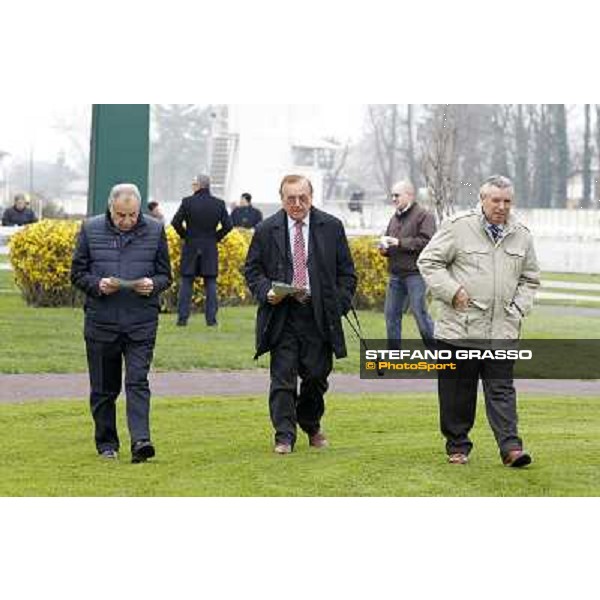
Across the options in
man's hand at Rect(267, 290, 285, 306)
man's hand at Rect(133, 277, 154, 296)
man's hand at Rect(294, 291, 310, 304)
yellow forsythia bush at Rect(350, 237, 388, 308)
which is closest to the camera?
man's hand at Rect(133, 277, 154, 296)

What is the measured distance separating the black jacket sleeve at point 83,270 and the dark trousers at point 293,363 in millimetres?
1244

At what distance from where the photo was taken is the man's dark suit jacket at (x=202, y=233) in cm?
1969

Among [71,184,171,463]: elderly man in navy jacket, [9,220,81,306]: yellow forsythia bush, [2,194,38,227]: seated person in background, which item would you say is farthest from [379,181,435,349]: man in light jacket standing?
[2,194,38,227]: seated person in background

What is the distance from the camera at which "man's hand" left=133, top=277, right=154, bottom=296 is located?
32.5 feet

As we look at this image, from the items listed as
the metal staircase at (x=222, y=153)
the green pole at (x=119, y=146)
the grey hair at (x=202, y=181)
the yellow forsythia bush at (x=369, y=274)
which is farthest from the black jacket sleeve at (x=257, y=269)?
the metal staircase at (x=222, y=153)

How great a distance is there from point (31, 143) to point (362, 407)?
10105 centimetres

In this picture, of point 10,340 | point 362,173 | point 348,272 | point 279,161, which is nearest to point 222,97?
point 10,340

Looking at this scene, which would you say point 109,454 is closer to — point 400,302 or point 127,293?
point 127,293

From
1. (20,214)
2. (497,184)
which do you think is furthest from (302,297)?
(20,214)

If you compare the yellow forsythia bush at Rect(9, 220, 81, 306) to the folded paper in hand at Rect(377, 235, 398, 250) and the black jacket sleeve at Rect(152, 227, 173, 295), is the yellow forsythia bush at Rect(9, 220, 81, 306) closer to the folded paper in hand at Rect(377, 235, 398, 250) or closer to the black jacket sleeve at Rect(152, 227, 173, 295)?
the folded paper in hand at Rect(377, 235, 398, 250)

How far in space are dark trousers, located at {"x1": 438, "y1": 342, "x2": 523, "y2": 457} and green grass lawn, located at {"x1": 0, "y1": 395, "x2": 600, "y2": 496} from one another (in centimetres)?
18

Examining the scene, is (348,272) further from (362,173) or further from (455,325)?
(362,173)

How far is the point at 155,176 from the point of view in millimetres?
115438

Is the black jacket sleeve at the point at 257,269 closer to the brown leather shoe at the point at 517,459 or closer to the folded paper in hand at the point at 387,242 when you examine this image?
the brown leather shoe at the point at 517,459
